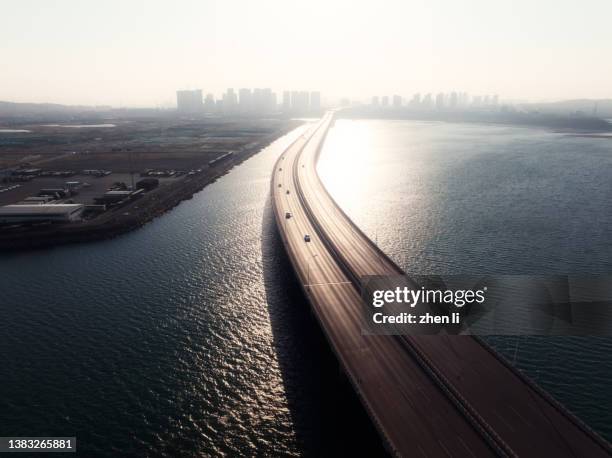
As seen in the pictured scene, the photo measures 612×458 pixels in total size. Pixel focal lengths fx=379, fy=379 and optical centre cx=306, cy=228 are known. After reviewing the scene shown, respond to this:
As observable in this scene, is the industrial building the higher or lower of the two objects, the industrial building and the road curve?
the higher

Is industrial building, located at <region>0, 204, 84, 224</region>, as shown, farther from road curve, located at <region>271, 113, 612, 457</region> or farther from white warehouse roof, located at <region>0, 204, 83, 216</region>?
road curve, located at <region>271, 113, 612, 457</region>

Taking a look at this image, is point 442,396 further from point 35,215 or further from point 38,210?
point 38,210

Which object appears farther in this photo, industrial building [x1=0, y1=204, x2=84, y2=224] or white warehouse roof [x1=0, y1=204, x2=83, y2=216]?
white warehouse roof [x1=0, y1=204, x2=83, y2=216]

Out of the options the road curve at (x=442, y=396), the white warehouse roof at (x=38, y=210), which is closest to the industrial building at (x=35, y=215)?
the white warehouse roof at (x=38, y=210)

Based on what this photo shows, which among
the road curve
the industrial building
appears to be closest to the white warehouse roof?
the industrial building

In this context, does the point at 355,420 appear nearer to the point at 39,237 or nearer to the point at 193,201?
the point at 39,237

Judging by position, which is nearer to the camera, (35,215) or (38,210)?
(35,215)

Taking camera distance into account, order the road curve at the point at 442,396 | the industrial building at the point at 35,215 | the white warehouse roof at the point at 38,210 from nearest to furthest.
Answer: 1. the road curve at the point at 442,396
2. the industrial building at the point at 35,215
3. the white warehouse roof at the point at 38,210

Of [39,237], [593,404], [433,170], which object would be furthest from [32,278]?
[433,170]

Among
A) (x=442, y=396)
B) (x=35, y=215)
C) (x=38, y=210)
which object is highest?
(x=38, y=210)

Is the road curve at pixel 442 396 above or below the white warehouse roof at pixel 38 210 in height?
below

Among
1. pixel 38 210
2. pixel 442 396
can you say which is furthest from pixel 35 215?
pixel 442 396

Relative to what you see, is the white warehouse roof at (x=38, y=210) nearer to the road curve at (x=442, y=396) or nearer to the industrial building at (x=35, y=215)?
the industrial building at (x=35, y=215)
